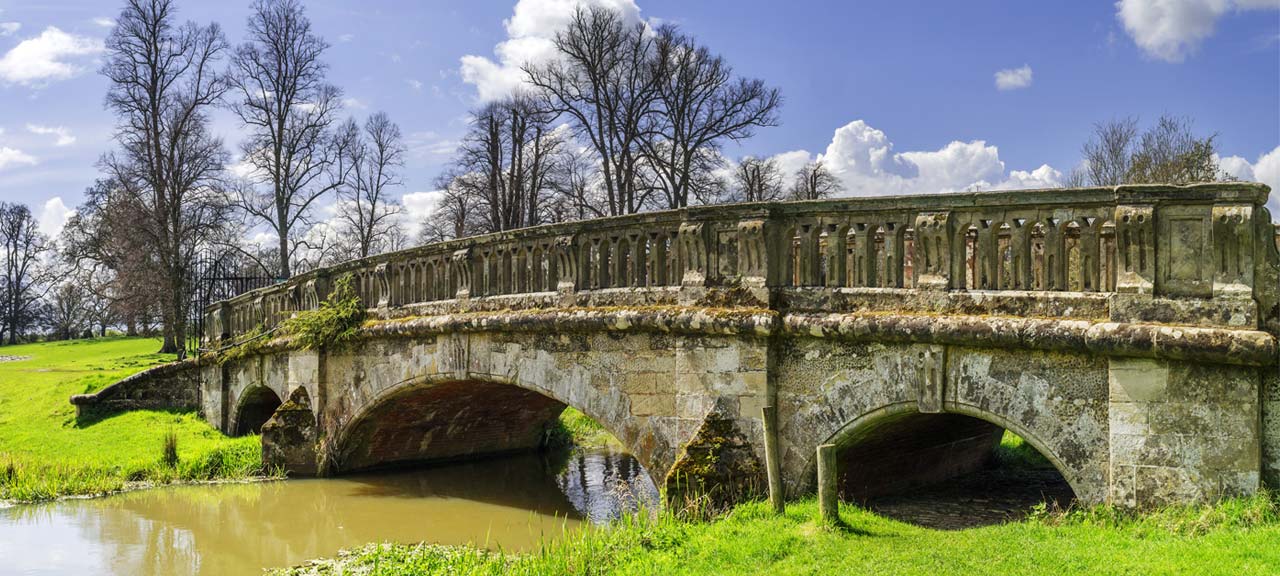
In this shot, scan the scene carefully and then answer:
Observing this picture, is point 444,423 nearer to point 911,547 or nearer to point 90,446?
point 90,446

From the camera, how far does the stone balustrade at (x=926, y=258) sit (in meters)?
6.04

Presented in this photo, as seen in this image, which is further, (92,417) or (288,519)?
(92,417)

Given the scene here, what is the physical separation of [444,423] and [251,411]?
14.4 feet

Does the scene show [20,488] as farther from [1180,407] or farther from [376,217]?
[376,217]

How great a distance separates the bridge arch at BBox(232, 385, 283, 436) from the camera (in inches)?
655

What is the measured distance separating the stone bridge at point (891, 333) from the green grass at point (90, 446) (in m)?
2.76

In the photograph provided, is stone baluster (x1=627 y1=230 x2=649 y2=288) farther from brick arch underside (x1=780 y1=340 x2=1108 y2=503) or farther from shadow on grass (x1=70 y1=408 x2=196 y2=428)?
shadow on grass (x1=70 y1=408 x2=196 y2=428)

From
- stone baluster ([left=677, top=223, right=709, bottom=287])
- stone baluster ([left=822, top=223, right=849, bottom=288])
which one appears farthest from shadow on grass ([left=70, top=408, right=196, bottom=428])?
stone baluster ([left=822, top=223, right=849, bottom=288])

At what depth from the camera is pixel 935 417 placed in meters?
8.82

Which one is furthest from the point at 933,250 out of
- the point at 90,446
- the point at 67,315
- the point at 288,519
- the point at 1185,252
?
the point at 67,315

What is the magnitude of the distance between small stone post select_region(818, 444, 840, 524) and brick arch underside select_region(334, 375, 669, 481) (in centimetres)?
514

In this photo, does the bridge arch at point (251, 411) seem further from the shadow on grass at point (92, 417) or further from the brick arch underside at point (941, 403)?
the brick arch underside at point (941, 403)

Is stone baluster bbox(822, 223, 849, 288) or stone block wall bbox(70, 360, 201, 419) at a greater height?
stone baluster bbox(822, 223, 849, 288)

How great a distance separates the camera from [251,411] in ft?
55.6
